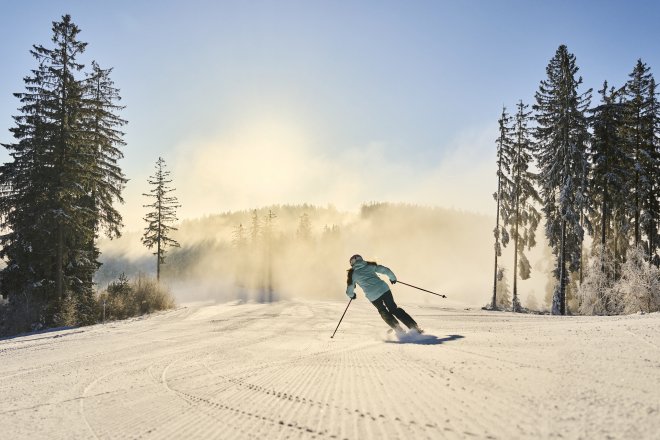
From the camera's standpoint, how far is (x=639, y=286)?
19.7 meters

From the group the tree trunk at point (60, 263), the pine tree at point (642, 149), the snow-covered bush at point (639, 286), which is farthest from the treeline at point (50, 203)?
the pine tree at point (642, 149)

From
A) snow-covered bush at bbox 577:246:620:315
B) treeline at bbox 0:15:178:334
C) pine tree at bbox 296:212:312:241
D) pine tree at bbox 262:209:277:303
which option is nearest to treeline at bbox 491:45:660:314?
snow-covered bush at bbox 577:246:620:315

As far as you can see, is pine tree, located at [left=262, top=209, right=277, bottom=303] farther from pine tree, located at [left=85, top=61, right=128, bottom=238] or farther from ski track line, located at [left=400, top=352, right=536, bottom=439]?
ski track line, located at [left=400, top=352, right=536, bottom=439]

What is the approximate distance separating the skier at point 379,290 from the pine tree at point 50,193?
16742 millimetres

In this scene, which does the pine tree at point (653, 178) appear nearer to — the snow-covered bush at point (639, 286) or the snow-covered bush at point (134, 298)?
the snow-covered bush at point (639, 286)

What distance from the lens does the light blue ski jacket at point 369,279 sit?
7774 millimetres

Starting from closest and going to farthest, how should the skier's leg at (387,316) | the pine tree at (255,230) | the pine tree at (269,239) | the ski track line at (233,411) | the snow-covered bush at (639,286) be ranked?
1. the ski track line at (233,411)
2. the skier's leg at (387,316)
3. the snow-covered bush at (639,286)
4. the pine tree at (269,239)
5. the pine tree at (255,230)

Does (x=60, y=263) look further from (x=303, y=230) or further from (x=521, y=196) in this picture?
(x=303, y=230)

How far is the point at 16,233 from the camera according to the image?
20.3m

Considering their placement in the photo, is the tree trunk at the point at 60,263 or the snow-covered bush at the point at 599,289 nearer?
the tree trunk at the point at 60,263

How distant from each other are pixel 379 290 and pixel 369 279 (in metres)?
0.31

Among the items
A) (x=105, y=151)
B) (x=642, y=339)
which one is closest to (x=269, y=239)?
(x=105, y=151)

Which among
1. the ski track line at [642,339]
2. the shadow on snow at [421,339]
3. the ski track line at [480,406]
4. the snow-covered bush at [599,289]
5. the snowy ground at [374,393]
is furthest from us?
the snow-covered bush at [599,289]

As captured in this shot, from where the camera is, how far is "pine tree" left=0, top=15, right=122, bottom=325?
19.8 m
